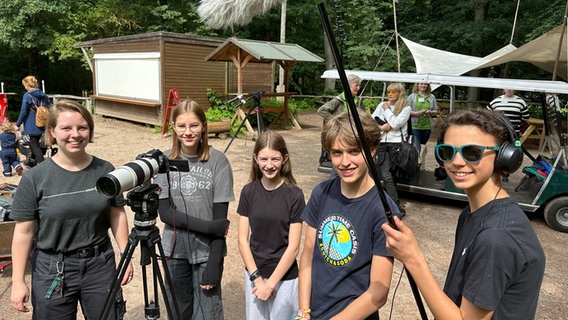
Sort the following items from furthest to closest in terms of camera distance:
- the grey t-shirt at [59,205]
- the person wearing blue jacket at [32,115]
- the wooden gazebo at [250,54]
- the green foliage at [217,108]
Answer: the green foliage at [217,108]
the wooden gazebo at [250,54]
the person wearing blue jacket at [32,115]
the grey t-shirt at [59,205]

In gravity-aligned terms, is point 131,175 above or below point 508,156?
below

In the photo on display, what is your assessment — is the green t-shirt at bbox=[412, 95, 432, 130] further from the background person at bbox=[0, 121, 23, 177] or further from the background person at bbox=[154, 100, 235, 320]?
the background person at bbox=[0, 121, 23, 177]

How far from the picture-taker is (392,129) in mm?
5793

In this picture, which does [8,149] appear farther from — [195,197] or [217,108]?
[217,108]

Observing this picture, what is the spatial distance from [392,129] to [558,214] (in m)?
2.55

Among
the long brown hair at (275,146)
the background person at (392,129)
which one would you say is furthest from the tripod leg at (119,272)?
the background person at (392,129)

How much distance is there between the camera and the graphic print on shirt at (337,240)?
1746 mm

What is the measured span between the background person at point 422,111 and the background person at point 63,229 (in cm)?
589

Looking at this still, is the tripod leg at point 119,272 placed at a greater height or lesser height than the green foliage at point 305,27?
lesser

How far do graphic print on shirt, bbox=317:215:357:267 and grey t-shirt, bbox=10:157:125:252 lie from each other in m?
1.26

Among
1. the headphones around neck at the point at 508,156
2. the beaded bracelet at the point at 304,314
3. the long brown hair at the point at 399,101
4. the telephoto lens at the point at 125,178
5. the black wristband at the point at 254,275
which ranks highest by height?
the long brown hair at the point at 399,101

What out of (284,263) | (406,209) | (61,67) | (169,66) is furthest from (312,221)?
(61,67)

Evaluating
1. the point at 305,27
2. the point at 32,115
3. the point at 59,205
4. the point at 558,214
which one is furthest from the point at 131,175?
the point at 305,27

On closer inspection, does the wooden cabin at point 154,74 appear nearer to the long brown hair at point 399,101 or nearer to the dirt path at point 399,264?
the dirt path at point 399,264
